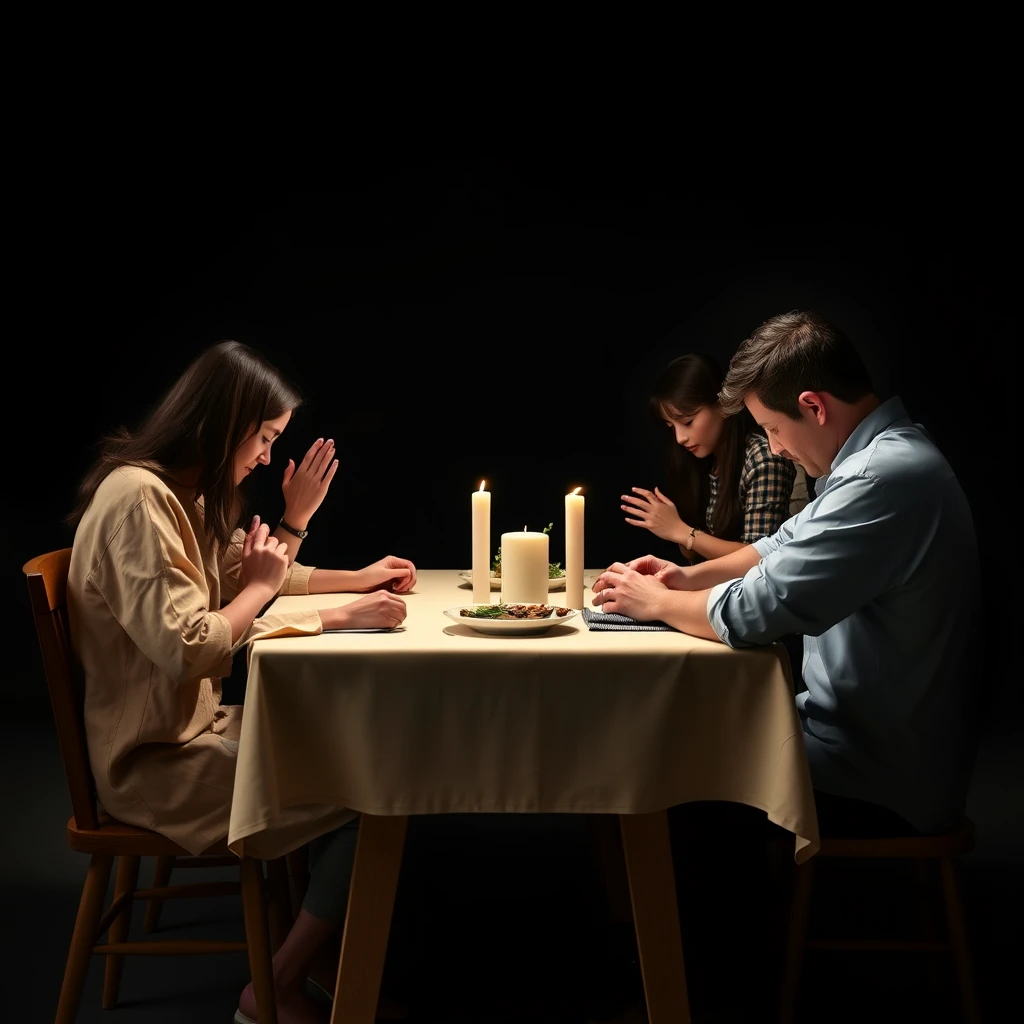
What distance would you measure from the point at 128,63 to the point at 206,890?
9.95 ft

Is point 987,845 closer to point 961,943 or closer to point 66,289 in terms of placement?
point 961,943

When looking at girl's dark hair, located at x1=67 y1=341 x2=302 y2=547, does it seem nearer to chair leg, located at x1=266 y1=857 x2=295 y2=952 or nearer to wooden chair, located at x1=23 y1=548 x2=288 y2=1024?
wooden chair, located at x1=23 y1=548 x2=288 y2=1024

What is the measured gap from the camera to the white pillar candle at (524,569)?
209cm

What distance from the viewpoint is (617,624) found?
192cm

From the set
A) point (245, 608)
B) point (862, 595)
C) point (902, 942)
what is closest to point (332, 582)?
point (245, 608)

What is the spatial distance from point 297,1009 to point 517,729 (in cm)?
72

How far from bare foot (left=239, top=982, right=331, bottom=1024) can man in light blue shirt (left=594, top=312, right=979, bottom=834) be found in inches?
34.4

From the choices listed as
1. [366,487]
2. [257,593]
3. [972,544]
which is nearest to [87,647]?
[257,593]

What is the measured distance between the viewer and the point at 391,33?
3998 millimetres

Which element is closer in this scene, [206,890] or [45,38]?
[206,890]

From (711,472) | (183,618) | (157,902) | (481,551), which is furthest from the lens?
(711,472)

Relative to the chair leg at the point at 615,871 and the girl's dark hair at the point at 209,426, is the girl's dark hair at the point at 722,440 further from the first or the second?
the girl's dark hair at the point at 209,426

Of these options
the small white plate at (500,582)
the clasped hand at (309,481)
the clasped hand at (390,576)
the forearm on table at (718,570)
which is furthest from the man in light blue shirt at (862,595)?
the clasped hand at (309,481)

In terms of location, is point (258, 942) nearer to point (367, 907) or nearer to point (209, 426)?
point (367, 907)
